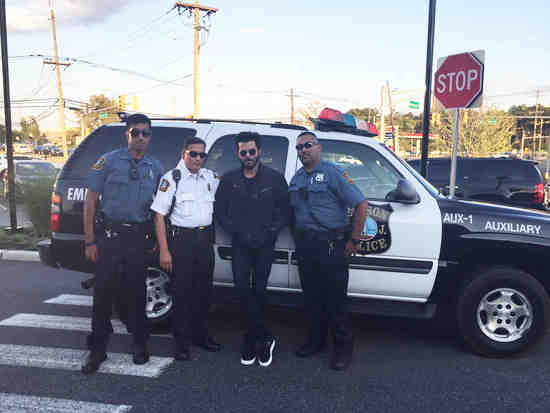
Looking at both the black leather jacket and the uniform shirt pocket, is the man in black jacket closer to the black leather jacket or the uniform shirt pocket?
the black leather jacket

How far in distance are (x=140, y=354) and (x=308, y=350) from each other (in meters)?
1.39

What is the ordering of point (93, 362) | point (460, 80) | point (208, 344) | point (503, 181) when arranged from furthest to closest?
1. point (503, 181)
2. point (460, 80)
3. point (208, 344)
4. point (93, 362)

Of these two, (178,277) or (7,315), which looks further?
(7,315)

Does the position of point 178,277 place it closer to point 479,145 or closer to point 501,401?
point 501,401

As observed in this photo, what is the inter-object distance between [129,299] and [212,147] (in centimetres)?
158

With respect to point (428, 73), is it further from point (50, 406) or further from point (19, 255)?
point (19, 255)

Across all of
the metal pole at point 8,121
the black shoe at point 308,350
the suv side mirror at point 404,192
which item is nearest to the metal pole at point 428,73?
the suv side mirror at point 404,192

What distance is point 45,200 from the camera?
9.26m

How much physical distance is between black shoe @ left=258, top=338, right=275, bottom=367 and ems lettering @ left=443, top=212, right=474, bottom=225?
1786 millimetres

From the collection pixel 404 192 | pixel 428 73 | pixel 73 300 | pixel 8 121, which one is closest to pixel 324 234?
pixel 404 192

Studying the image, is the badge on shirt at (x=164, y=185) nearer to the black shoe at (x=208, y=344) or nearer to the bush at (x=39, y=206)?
the black shoe at (x=208, y=344)

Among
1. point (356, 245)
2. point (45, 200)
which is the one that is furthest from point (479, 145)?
point (356, 245)

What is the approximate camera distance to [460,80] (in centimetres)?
723

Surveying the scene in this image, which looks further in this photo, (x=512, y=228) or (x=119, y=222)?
(x=512, y=228)
